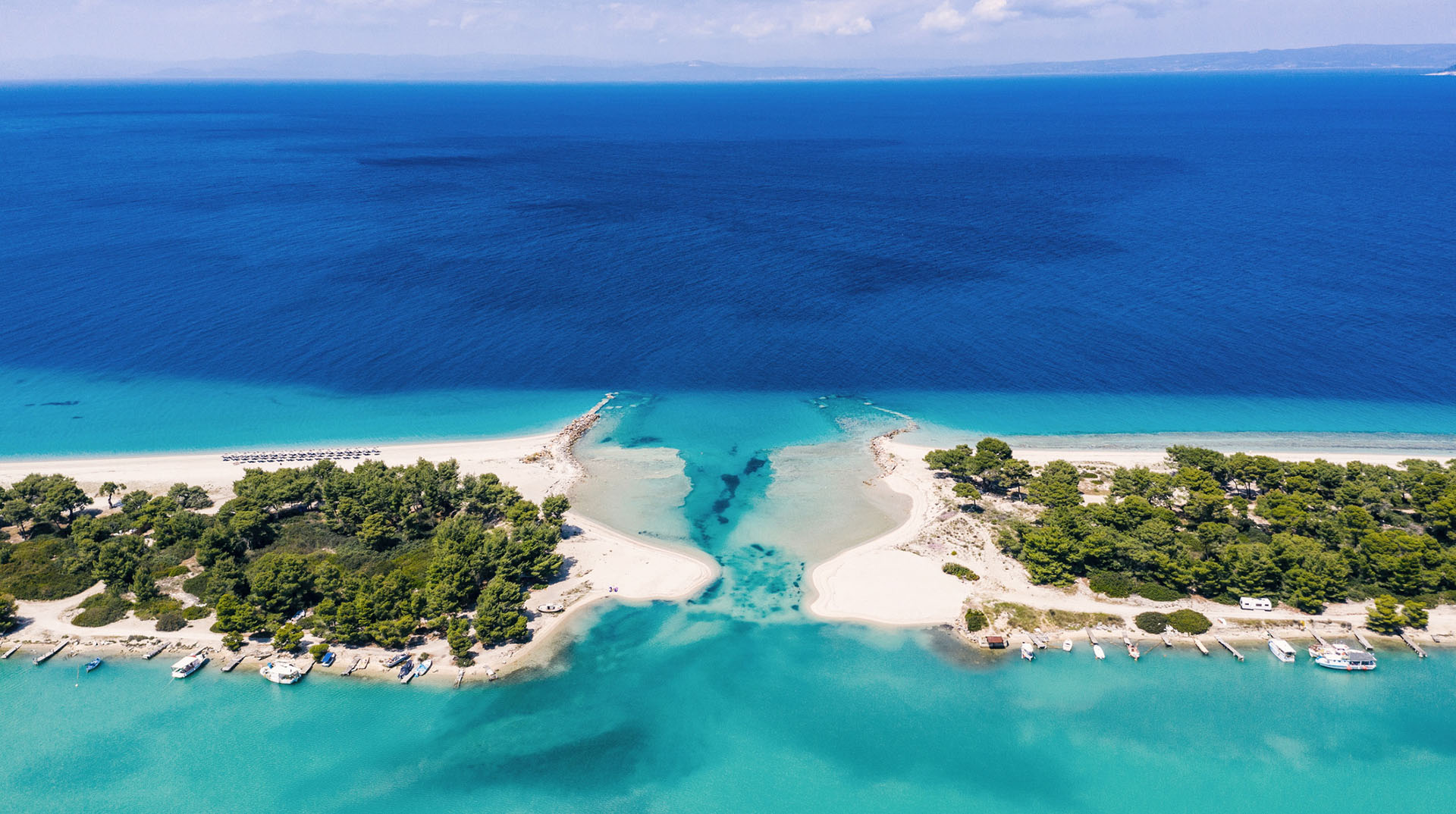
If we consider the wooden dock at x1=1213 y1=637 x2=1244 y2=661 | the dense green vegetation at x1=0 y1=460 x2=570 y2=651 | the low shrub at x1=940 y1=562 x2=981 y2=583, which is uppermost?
the dense green vegetation at x1=0 y1=460 x2=570 y2=651

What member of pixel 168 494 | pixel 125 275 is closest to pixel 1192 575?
pixel 168 494

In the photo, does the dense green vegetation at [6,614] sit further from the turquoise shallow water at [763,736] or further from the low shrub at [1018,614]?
the low shrub at [1018,614]

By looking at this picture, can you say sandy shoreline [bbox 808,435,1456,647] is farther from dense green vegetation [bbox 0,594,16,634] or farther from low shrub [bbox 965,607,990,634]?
dense green vegetation [bbox 0,594,16,634]

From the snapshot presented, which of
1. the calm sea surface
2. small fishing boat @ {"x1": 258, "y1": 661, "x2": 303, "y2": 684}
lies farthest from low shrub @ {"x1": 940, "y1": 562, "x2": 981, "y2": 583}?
small fishing boat @ {"x1": 258, "y1": 661, "x2": 303, "y2": 684}

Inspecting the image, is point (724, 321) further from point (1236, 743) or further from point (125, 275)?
point (125, 275)

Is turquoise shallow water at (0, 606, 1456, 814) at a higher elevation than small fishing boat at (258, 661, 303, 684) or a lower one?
lower

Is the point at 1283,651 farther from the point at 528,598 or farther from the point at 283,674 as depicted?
the point at 283,674

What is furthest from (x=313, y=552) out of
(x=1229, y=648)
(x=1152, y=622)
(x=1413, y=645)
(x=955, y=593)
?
(x=1413, y=645)
